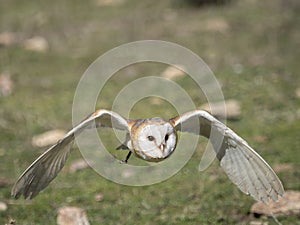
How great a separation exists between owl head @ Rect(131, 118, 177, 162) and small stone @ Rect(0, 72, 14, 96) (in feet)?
Answer: 22.1

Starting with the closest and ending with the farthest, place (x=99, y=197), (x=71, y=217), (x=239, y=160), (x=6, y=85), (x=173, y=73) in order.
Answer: (x=239, y=160), (x=71, y=217), (x=99, y=197), (x=6, y=85), (x=173, y=73)

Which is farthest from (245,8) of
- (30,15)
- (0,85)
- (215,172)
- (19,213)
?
(19,213)

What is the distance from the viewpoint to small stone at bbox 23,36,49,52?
14.7 meters

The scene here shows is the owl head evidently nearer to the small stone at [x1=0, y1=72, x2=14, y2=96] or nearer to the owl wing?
the owl wing

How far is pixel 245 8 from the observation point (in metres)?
16.0

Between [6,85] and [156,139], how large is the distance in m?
7.23

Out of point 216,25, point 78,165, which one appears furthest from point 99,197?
point 216,25

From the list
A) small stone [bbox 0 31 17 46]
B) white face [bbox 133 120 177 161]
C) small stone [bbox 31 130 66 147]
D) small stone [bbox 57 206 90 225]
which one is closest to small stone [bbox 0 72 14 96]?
small stone [bbox 0 31 17 46]

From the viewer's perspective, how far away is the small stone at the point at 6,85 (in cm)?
1231

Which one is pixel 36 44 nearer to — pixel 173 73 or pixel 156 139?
pixel 173 73

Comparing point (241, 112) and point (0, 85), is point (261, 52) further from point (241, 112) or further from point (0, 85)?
point (0, 85)

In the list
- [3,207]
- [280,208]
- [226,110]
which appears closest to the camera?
[280,208]

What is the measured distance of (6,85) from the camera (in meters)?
12.5

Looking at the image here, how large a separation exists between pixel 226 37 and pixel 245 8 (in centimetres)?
185
